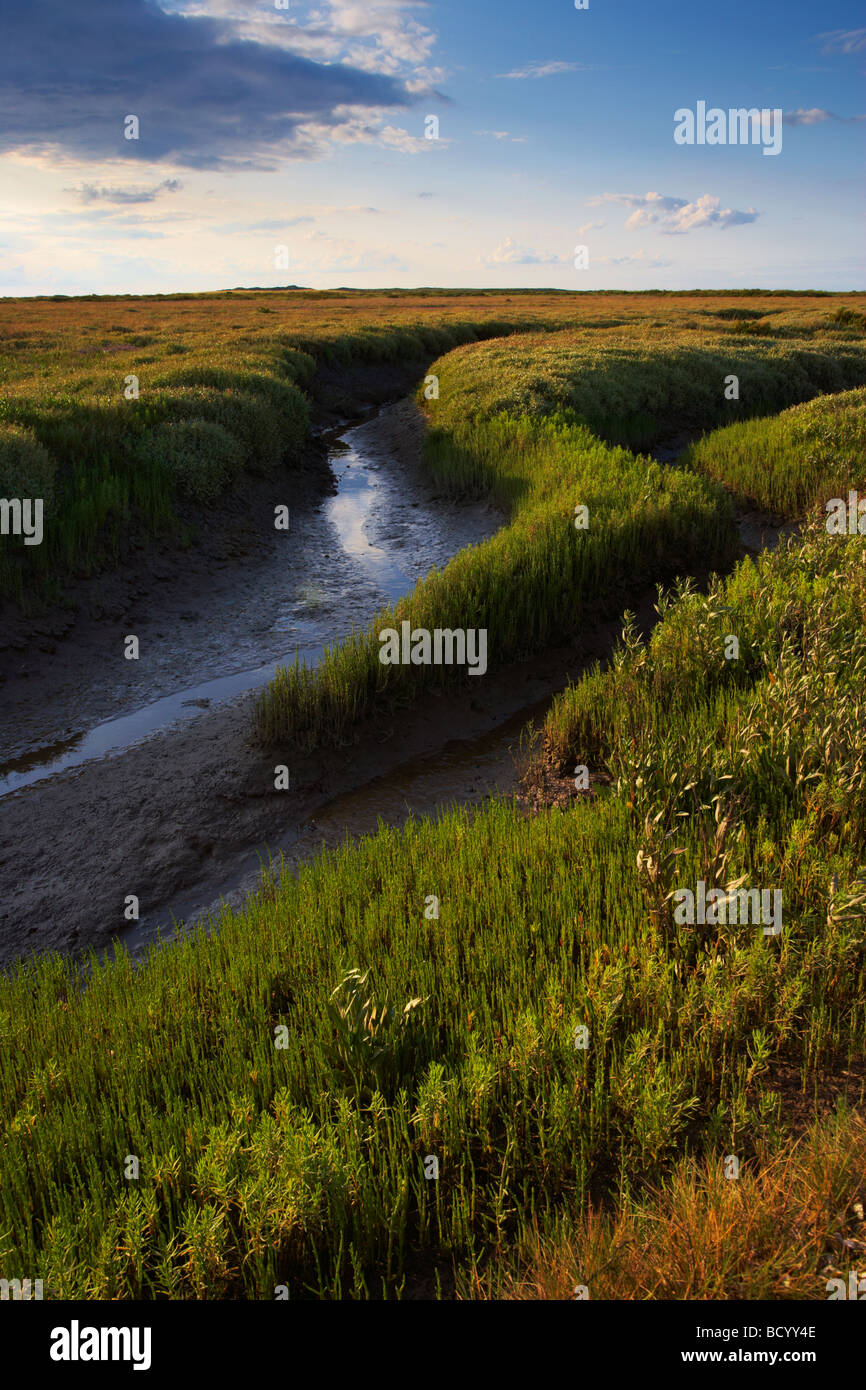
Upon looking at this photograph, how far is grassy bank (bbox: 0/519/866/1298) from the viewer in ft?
10.1

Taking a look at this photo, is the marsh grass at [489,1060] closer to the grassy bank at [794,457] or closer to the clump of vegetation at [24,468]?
the clump of vegetation at [24,468]

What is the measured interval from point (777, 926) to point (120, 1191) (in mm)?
3192

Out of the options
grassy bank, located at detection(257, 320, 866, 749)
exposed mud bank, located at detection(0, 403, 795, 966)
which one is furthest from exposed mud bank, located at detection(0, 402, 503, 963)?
grassy bank, located at detection(257, 320, 866, 749)

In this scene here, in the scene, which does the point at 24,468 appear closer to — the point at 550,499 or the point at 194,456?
the point at 194,456

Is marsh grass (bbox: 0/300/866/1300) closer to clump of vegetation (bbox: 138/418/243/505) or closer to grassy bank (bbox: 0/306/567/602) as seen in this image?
grassy bank (bbox: 0/306/567/602)

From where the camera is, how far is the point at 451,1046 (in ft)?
12.6

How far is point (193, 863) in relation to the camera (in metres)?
6.88

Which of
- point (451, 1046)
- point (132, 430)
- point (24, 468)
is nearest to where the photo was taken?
point (451, 1046)

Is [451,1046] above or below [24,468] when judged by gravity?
below

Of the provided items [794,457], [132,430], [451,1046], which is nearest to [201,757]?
[451,1046]

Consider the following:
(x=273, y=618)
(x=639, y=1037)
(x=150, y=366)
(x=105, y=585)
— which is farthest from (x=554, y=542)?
(x=150, y=366)

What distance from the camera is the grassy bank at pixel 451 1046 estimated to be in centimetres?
308
